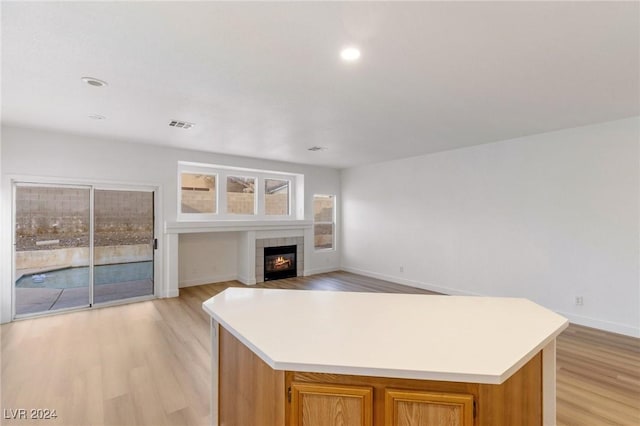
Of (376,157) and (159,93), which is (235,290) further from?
(376,157)

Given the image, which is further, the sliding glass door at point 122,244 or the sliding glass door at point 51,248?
the sliding glass door at point 122,244

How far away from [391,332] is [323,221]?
19.5ft

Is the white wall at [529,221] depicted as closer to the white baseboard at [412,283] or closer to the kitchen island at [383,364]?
the white baseboard at [412,283]

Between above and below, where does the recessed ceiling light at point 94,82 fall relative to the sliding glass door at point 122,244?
above

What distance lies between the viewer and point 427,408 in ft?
3.69

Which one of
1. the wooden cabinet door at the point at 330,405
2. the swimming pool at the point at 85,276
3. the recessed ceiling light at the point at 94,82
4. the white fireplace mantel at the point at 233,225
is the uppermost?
the recessed ceiling light at the point at 94,82

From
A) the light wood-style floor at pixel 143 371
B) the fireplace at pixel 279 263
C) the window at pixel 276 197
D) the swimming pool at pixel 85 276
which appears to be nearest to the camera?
the light wood-style floor at pixel 143 371

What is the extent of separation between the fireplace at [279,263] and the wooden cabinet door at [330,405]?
5137 millimetres

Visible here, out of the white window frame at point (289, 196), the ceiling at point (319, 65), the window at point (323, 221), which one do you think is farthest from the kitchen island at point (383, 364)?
the window at point (323, 221)

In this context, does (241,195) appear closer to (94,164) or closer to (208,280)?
(208,280)

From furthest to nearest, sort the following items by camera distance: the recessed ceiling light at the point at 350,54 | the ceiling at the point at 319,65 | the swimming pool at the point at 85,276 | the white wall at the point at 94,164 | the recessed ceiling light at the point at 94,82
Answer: the swimming pool at the point at 85,276, the white wall at the point at 94,164, the recessed ceiling light at the point at 94,82, the recessed ceiling light at the point at 350,54, the ceiling at the point at 319,65

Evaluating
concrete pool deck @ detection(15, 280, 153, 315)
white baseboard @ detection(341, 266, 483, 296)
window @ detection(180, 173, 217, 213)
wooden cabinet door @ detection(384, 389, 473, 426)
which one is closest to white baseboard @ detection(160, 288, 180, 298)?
concrete pool deck @ detection(15, 280, 153, 315)

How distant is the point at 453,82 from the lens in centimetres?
253

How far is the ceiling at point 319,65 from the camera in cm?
167
